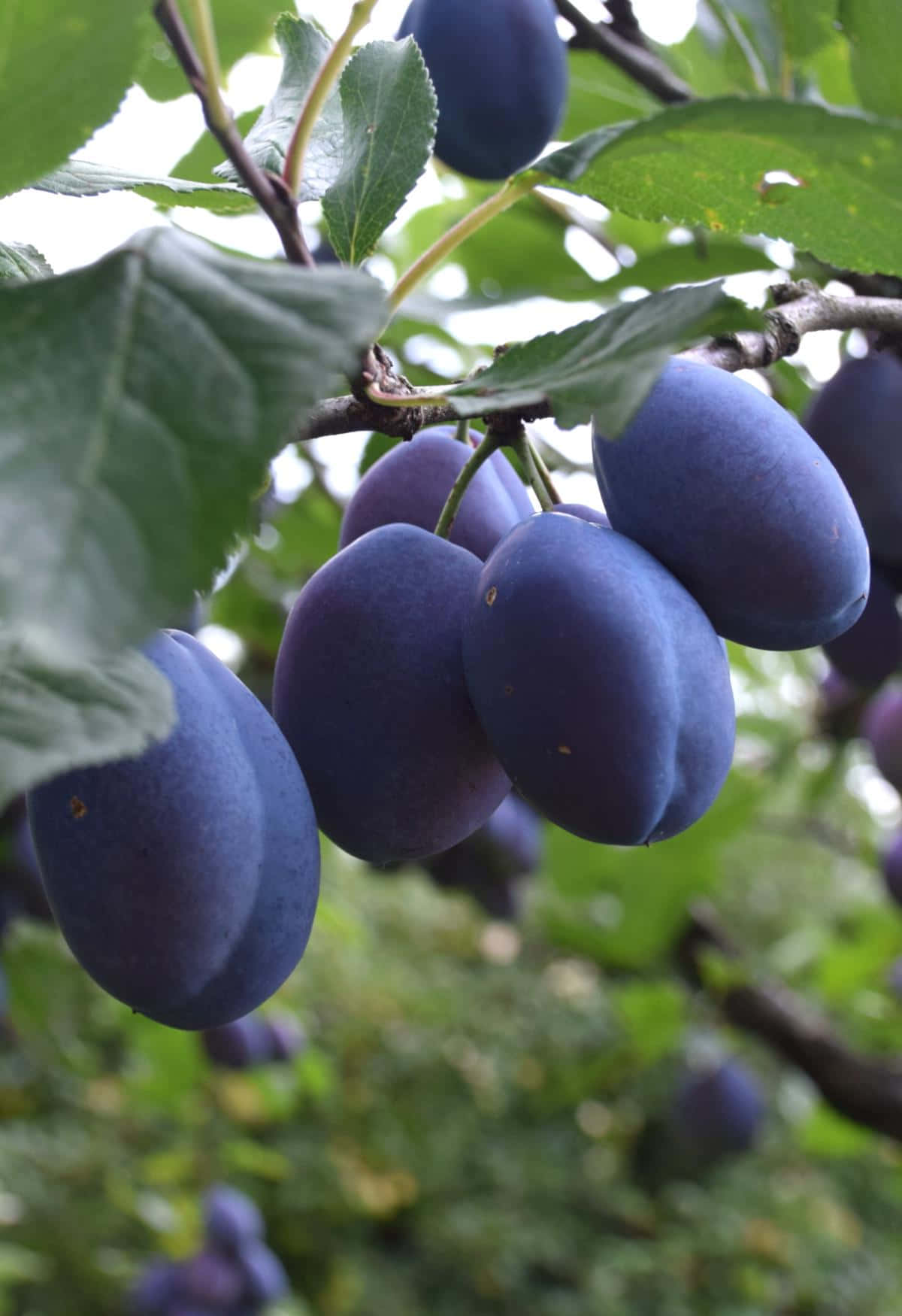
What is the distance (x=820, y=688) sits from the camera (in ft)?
5.39

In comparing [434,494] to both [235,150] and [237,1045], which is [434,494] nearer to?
[235,150]

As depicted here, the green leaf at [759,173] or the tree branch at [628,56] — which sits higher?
the green leaf at [759,173]

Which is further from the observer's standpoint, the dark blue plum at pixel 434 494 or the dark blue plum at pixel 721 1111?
the dark blue plum at pixel 721 1111

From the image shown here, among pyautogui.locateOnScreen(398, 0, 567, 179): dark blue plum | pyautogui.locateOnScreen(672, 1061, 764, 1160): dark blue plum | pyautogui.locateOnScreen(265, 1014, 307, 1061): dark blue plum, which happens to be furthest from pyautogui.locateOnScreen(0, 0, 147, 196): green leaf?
pyautogui.locateOnScreen(672, 1061, 764, 1160): dark blue plum

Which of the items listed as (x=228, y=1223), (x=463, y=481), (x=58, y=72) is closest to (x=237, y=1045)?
(x=228, y=1223)

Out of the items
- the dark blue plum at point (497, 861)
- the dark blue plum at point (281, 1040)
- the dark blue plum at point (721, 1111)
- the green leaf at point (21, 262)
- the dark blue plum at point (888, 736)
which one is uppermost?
the green leaf at point (21, 262)

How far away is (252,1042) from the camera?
1.70 meters

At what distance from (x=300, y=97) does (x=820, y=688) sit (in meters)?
1.27

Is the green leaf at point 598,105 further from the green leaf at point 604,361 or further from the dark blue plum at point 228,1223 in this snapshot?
the dark blue plum at point 228,1223

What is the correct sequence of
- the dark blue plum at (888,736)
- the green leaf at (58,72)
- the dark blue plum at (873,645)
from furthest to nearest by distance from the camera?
1. the dark blue plum at (888,736)
2. the dark blue plum at (873,645)
3. the green leaf at (58,72)

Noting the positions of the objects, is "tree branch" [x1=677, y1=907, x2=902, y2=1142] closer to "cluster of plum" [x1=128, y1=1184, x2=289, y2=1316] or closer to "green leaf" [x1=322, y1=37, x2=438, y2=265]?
"cluster of plum" [x1=128, y1=1184, x2=289, y2=1316]

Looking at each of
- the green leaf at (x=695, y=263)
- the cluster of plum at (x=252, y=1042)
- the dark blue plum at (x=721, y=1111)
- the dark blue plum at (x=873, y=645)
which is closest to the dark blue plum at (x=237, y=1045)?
the cluster of plum at (x=252, y=1042)

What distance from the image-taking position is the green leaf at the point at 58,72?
379mm

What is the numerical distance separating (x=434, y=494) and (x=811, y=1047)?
3.64ft
